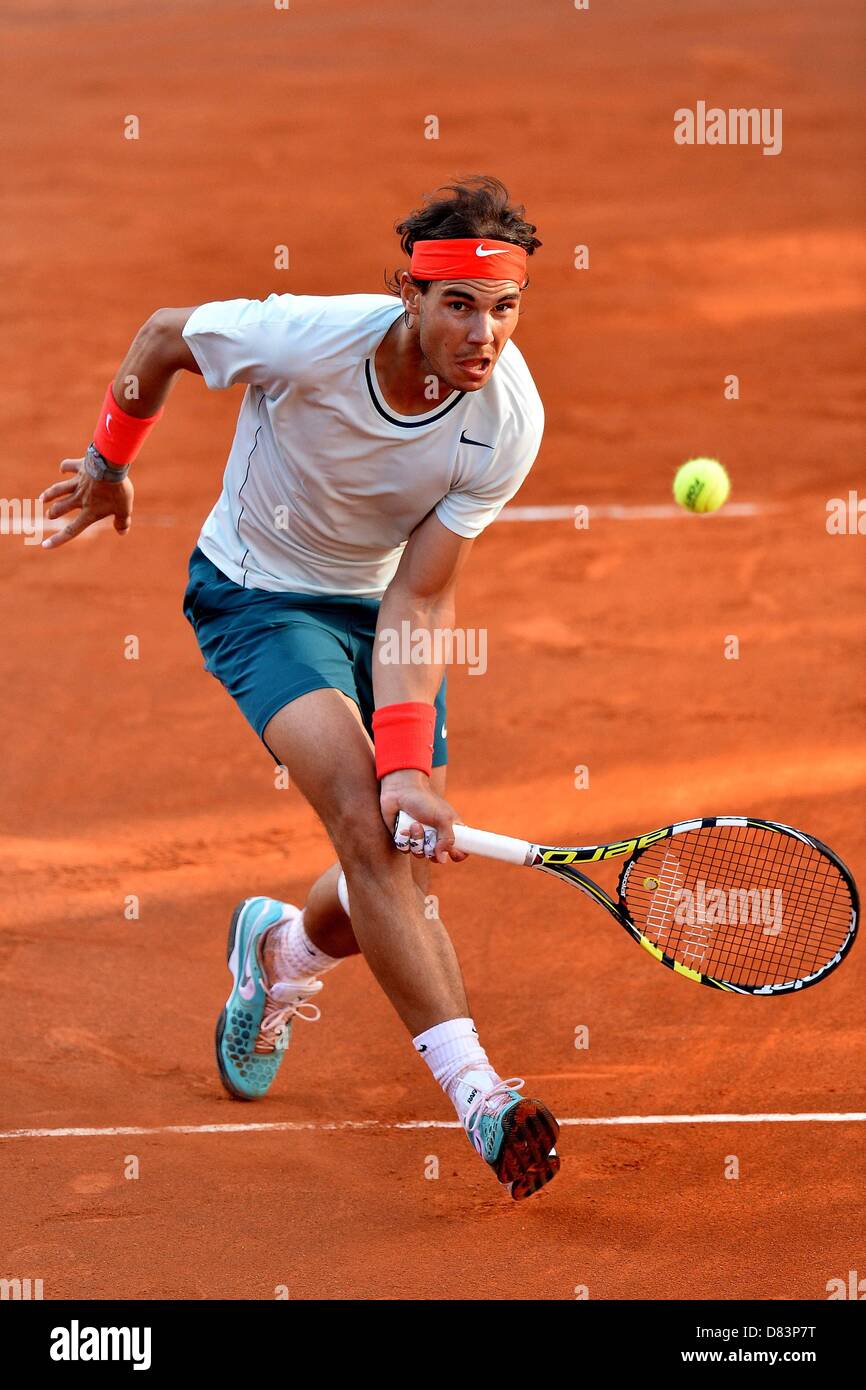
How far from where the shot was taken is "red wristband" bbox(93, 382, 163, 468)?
418 centimetres

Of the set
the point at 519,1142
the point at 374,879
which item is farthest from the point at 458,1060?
the point at 374,879

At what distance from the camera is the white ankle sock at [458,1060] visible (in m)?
3.52

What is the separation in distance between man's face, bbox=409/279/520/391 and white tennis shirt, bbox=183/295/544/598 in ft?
0.64

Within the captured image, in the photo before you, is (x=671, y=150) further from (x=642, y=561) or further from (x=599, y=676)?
(x=599, y=676)

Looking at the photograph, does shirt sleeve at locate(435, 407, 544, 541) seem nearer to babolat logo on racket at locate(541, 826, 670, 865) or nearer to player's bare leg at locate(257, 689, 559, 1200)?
player's bare leg at locate(257, 689, 559, 1200)

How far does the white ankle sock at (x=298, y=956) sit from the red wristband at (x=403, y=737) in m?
0.81

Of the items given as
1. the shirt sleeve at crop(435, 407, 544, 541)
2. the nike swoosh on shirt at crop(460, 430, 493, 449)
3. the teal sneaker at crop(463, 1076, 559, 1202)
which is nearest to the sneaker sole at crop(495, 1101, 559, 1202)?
the teal sneaker at crop(463, 1076, 559, 1202)

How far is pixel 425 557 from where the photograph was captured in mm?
3896

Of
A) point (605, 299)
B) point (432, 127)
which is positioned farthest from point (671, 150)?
point (605, 299)

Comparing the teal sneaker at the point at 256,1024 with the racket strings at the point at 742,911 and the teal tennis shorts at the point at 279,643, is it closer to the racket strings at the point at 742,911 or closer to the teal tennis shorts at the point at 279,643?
the teal tennis shorts at the point at 279,643

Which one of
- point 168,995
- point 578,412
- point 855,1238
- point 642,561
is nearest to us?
point 855,1238

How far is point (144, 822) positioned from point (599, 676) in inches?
82.5

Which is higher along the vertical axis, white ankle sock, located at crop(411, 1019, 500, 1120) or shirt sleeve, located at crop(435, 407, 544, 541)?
shirt sleeve, located at crop(435, 407, 544, 541)

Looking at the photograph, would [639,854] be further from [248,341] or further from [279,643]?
[248,341]
